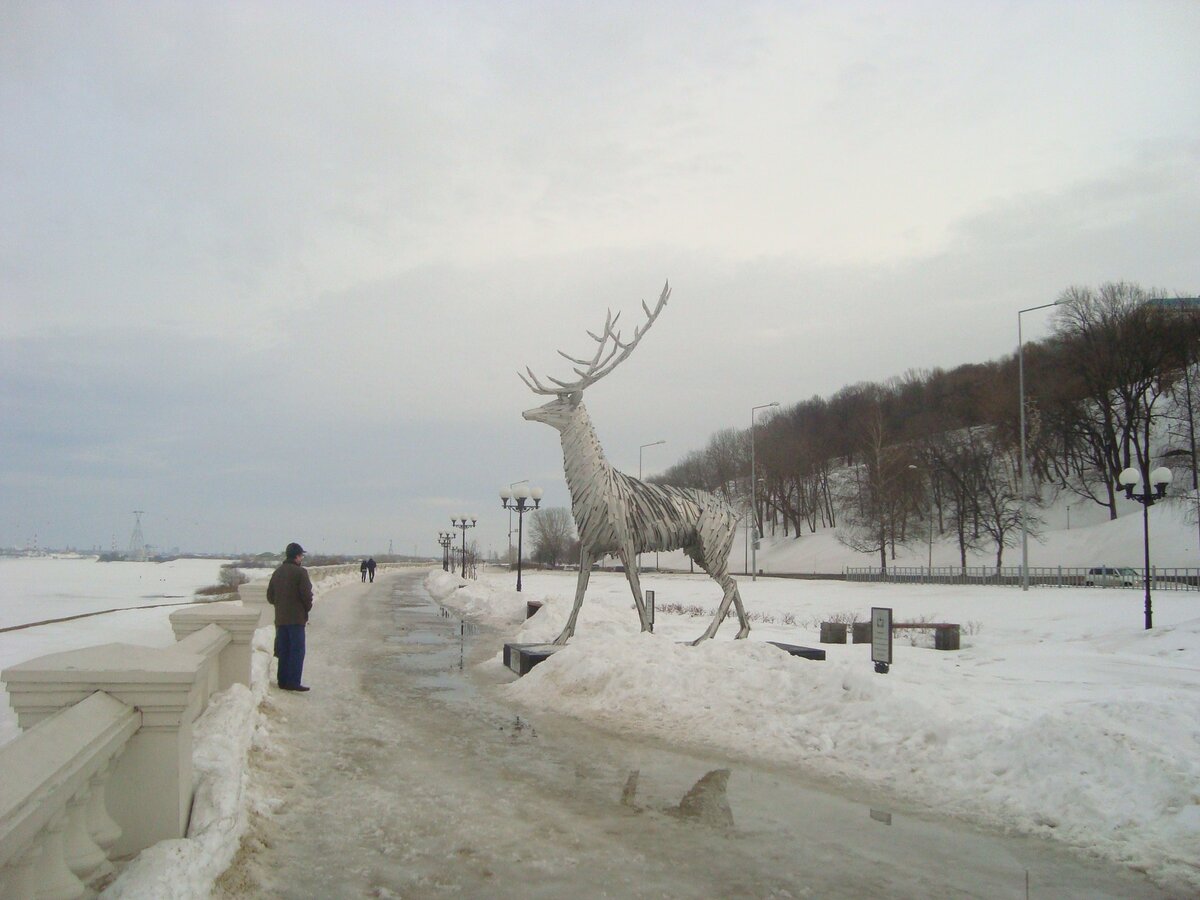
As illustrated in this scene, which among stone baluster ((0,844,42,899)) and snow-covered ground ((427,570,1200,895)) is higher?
stone baluster ((0,844,42,899))

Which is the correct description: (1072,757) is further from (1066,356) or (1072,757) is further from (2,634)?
(1066,356)

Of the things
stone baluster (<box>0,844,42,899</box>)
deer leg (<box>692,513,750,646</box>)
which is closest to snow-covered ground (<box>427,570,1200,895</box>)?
deer leg (<box>692,513,750,646</box>)

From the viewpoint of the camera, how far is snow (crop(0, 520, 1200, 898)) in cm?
520

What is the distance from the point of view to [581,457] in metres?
12.2

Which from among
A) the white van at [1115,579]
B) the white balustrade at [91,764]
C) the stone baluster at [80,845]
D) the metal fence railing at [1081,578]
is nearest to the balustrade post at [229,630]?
the white balustrade at [91,764]

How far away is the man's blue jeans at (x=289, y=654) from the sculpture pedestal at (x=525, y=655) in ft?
9.81

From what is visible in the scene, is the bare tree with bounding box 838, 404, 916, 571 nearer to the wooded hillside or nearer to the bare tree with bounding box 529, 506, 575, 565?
the wooded hillside

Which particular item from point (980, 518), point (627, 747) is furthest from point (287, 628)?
point (980, 518)

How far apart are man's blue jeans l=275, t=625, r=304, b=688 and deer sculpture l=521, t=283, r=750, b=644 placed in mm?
3987

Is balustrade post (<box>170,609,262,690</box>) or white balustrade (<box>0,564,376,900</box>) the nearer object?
white balustrade (<box>0,564,376,900</box>)

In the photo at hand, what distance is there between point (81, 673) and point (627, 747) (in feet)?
17.2

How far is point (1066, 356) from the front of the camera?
53.8 meters

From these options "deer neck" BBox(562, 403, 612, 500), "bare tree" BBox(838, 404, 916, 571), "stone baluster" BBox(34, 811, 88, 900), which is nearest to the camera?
"stone baluster" BBox(34, 811, 88, 900)

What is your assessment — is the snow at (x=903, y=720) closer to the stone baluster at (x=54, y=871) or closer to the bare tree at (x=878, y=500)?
the stone baluster at (x=54, y=871)
